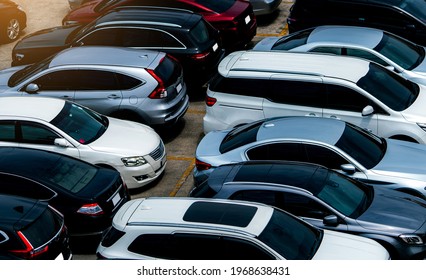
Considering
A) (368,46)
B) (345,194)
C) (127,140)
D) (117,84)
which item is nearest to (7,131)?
(127,140)

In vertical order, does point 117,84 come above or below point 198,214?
below

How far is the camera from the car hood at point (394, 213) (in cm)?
1142

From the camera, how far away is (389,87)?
49.9 feet

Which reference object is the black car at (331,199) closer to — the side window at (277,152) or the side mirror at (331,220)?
the side mirror at (331,220)

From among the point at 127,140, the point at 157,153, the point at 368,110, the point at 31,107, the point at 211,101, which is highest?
the point at 368,110

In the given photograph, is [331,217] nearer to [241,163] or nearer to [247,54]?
[241,163]

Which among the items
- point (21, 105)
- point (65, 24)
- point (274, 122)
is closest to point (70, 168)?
point (21, 105)

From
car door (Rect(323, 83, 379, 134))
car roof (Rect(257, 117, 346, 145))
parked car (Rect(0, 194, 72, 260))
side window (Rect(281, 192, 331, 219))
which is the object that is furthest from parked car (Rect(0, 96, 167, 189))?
side window (Rect(281, 192, 331, 219))

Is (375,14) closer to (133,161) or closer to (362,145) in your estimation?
(362,145)

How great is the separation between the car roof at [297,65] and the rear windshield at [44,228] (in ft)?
15.6

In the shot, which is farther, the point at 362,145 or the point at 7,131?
the point at 7,131

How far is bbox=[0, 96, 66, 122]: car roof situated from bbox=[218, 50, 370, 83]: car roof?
3.02 m

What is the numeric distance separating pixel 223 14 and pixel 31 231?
974 centimetres

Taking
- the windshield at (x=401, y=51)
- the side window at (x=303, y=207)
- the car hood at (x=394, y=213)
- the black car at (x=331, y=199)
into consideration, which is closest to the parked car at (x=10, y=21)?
the windshield at (x=401, y=51)
